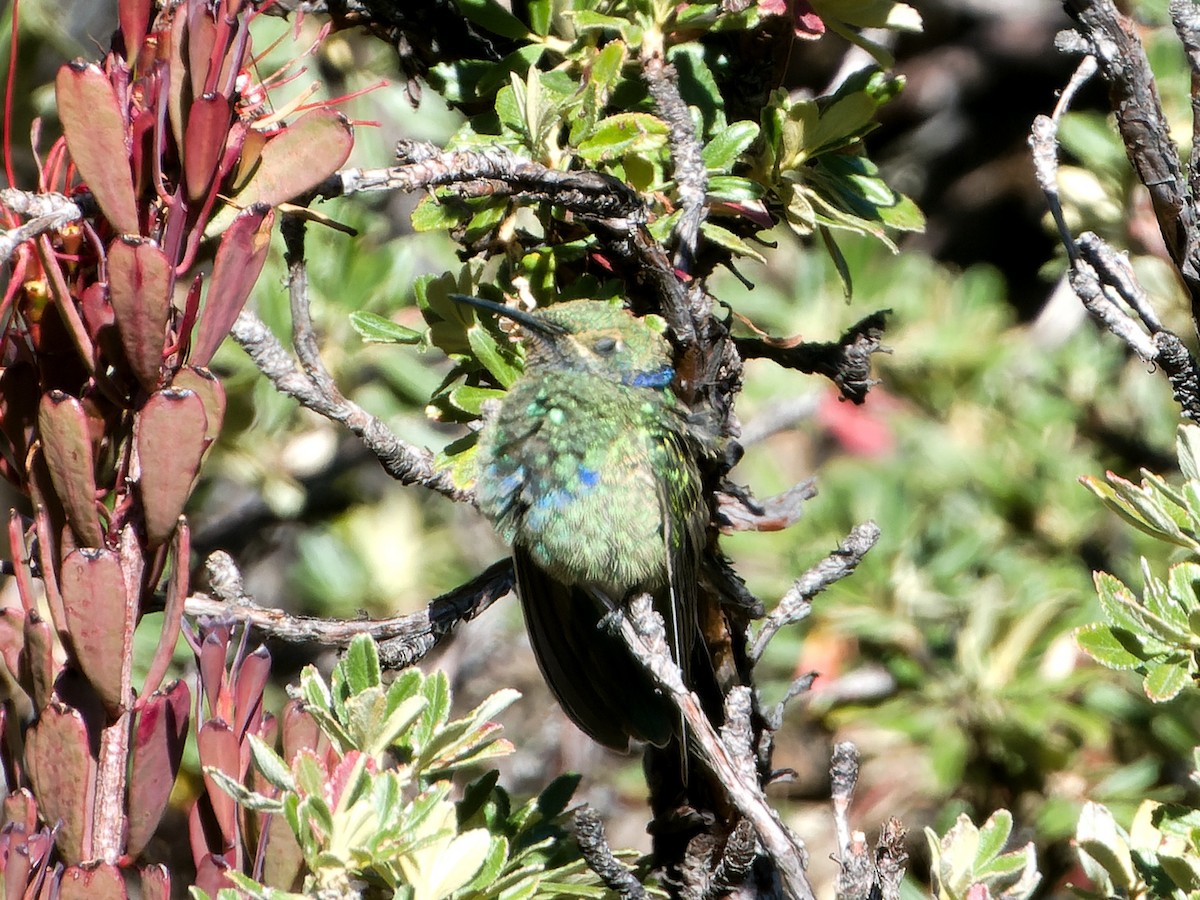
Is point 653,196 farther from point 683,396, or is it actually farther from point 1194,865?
point 1194,865

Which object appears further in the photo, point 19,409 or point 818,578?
point 818,578

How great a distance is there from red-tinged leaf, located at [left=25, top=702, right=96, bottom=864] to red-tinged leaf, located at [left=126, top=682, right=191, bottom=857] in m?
0.05

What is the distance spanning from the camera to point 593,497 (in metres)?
2.76

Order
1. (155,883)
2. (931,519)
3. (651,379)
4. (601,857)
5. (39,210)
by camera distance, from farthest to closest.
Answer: (931,519)
(651,379)
(601,857)
(155,883)
(39,210)

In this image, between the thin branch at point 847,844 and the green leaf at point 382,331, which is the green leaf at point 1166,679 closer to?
the thin branch at point 847,844

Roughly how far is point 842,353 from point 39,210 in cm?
121

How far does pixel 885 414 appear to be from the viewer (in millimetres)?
4672

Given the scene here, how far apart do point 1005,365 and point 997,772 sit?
1.46 meters

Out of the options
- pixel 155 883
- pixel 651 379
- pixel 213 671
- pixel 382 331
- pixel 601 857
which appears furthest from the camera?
pixel 651 379

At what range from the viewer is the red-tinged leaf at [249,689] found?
167cm

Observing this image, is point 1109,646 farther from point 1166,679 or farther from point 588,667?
point 588,667

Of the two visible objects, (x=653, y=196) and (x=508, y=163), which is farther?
(x=653, y=196)

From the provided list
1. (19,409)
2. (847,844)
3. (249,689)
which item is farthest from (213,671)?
(847,844)

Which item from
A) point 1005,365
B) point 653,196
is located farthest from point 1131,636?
point 1005,365
